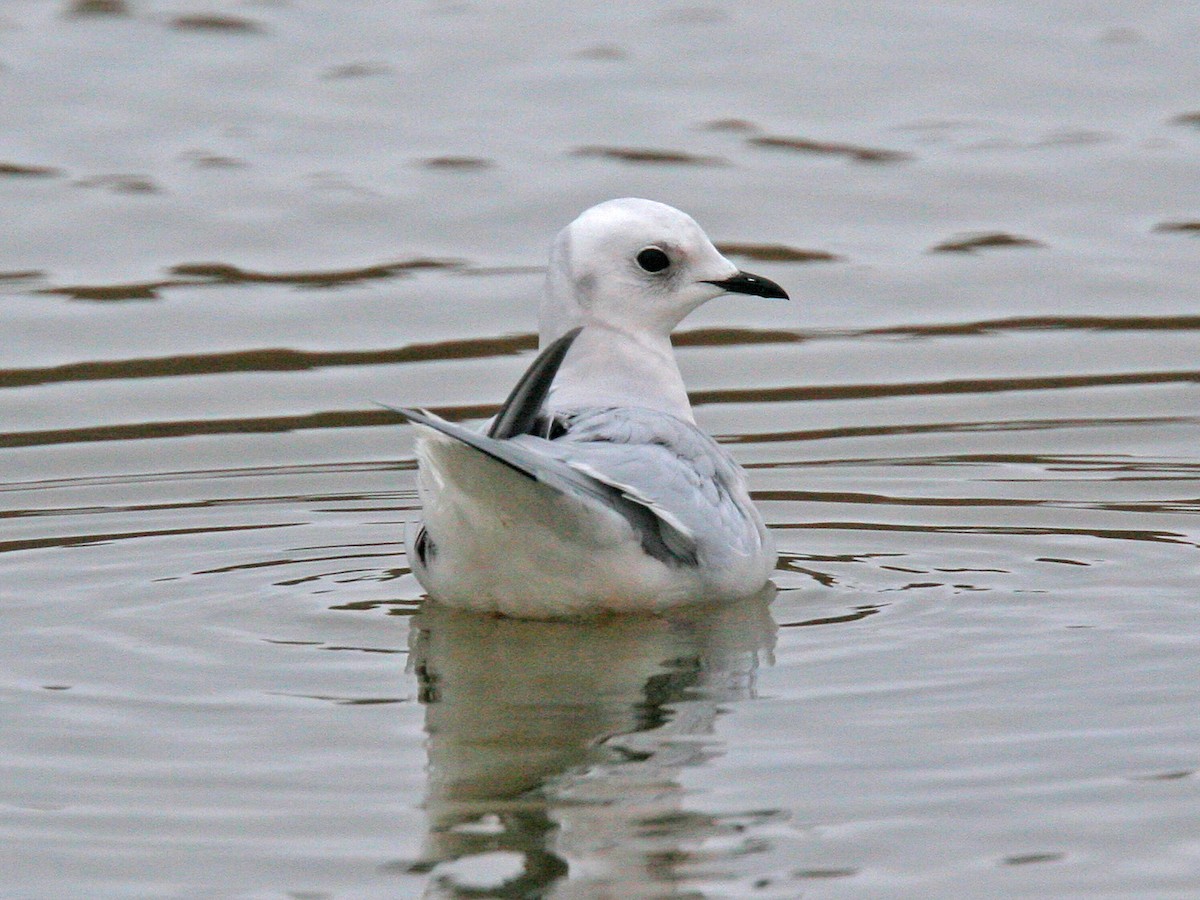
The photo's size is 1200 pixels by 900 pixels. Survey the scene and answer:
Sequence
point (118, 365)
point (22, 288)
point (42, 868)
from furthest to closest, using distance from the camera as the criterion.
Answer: point (22, 288)
point (118, 365)
point (42, 868)

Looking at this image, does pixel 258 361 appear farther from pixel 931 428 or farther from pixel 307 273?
pixel 931 428

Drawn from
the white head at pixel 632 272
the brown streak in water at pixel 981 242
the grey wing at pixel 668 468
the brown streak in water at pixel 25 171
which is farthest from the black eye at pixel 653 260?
the brown streak in water at pixel 25 171

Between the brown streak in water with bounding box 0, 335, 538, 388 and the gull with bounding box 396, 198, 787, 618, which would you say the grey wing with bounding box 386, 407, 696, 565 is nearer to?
the gull with bounding box 396, 198, 787, 618

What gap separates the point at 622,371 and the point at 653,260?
1.17 ft

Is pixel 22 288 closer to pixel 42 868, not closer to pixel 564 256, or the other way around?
pixel 564 256

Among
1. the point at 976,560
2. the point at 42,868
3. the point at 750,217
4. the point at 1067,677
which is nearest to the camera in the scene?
the point at 42,868

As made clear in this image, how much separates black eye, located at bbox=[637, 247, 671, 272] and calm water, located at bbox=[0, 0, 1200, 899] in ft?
3.32

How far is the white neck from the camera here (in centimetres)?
752

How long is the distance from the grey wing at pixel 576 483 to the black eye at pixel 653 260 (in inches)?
A: 49.0

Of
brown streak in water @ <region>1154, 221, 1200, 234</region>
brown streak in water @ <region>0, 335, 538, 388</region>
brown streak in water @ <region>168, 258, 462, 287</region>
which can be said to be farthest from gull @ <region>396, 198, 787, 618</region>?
brown streak in water @ <region>1154, 221, 1200, 234</region>

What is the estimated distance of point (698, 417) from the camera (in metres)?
9.96

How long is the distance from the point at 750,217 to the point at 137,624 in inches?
254

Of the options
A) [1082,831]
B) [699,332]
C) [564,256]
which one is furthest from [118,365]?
[1082,831]

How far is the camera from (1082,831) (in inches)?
203
